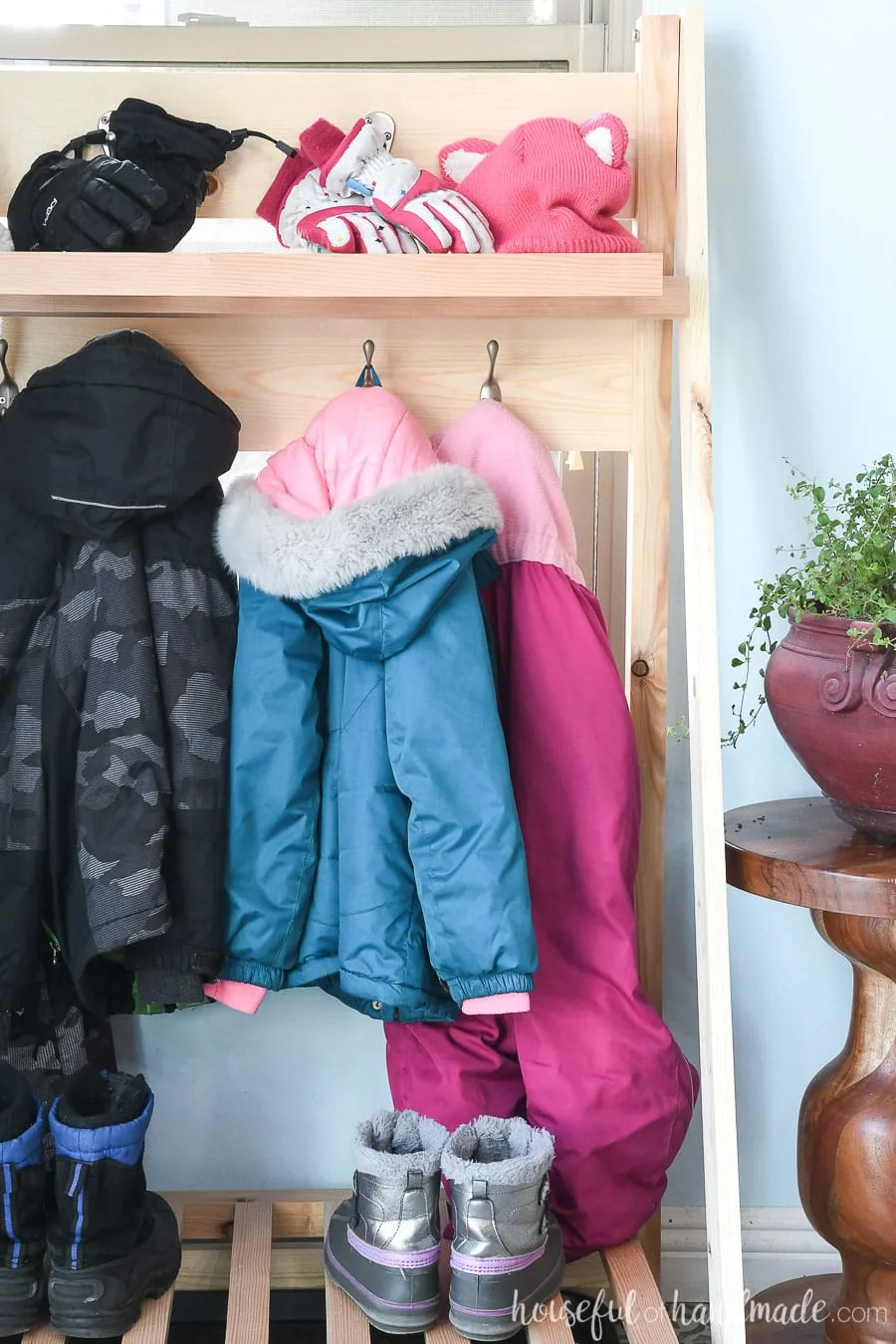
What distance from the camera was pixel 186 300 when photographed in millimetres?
1393

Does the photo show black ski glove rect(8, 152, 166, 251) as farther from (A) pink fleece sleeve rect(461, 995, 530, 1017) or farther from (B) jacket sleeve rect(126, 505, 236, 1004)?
(A) pink fleece sleeve rect(461, 995, 530, 1017)

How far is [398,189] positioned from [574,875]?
0.83 metres

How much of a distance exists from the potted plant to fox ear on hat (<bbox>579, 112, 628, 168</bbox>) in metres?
0.44

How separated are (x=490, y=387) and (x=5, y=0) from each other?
2.78 ft

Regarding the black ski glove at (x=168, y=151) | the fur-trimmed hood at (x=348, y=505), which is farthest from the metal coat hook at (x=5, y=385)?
the fur-trimmed hood at (x=348, y=505)

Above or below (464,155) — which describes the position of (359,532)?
below

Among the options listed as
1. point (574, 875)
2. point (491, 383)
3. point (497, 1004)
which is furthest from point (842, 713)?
point (491, 383)

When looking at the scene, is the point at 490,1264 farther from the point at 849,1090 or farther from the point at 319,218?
the point at 319,218

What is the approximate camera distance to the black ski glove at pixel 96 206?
1323 mm

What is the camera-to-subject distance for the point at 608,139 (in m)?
1.38

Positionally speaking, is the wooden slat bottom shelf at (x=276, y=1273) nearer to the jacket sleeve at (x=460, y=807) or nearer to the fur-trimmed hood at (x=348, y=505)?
the jacket sleeve at (x=460, y=807)

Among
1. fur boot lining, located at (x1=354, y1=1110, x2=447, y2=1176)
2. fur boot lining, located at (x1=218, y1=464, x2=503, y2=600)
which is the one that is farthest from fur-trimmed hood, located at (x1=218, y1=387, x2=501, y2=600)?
fur boot lining, located at (x1=354, y1=1110, x2=447, y2=1176)

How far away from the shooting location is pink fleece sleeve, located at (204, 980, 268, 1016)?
4.58 feet

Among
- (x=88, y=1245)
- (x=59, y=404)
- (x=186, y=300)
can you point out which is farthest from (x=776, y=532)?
(x=88, y=1245)
